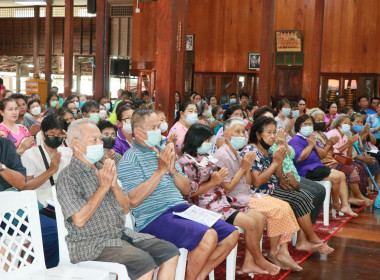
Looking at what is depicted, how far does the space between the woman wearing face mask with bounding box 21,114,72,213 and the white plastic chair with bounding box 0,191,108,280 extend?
29.2 inches

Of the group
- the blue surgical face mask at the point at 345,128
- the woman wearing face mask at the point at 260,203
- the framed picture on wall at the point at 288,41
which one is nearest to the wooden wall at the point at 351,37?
the framed picture on wall at the point at 288,41

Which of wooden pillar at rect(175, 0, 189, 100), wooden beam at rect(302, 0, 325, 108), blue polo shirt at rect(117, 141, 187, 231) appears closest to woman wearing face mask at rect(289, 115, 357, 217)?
blue polo shirt at rect(117, 141, 187, 231)

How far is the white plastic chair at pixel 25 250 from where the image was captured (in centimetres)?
261

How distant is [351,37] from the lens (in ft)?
45.3

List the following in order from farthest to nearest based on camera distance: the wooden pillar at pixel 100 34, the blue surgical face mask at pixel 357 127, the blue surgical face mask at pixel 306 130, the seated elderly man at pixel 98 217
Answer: the wooden pillar at pixel 100 34 < the blue surgical face mask at pixel 357 127 < the blue surgical face mask at pixel 306 130 < the seated elderly man at pixel 98 217

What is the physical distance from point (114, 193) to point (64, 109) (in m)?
2.90

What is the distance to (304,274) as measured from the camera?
167 inches

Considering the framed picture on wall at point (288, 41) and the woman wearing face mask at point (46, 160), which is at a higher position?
the framed picture on wall at point (288, 41)

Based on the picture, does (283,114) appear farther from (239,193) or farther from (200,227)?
(200,227)

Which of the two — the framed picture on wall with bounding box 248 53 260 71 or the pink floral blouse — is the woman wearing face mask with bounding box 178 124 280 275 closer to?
the pink floral blouse

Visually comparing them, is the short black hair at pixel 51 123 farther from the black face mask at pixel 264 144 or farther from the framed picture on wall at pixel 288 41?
the framed picture on wall at pixel 288 41

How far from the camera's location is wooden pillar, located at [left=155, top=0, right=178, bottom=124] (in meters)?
6.94

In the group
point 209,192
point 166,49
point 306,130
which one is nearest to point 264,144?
point 209,192

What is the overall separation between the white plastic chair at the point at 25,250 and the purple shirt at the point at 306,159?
3.54 metres
